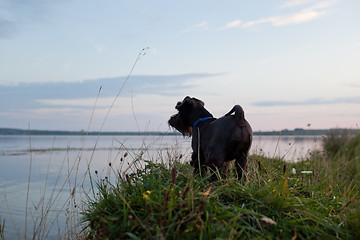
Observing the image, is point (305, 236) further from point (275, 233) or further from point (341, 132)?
point (341, 132)

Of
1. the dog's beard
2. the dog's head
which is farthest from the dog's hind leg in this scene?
the dog's beard

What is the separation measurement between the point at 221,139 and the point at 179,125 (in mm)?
1465

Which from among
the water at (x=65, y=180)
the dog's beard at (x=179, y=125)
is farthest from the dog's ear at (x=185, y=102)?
the water at (x=65, y=180)

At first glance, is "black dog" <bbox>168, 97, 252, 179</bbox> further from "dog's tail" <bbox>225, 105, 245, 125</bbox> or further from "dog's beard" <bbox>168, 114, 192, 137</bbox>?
"dog's beard" <bbox>168, 114, 192, 137</bbox>

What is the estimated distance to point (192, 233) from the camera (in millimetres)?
2629

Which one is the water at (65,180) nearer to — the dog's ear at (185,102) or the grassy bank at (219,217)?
the dog's ear at (185,102)

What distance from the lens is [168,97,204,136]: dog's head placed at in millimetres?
4957

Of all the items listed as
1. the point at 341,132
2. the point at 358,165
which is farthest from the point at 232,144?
the point at 341,132

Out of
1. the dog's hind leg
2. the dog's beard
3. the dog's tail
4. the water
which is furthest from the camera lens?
the dog's beard

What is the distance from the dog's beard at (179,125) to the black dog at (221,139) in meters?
0.45

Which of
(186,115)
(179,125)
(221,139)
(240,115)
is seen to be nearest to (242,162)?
(221,139)

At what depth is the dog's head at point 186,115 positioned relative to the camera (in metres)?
4.96

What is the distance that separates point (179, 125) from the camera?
5375mm

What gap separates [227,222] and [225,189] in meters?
0.68
